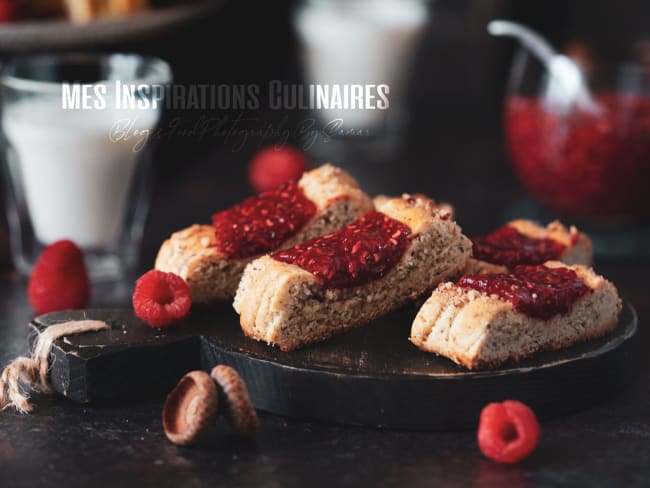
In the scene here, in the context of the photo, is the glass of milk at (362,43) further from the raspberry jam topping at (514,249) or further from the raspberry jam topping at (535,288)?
the raspberry jam topping at (535,288)

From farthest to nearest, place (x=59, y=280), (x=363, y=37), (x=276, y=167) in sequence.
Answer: (x=363, y=37), (x=276, y=167), (x=59, y=280)

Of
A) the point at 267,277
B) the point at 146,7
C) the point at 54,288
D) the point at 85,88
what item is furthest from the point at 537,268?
the point at 146,7

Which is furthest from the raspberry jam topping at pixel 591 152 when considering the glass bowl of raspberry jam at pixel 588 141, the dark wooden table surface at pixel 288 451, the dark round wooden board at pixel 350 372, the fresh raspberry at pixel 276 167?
the dark round wooden board at pixel 350 372

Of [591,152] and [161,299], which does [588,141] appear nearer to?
[591,152]

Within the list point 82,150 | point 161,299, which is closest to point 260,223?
point 161,299

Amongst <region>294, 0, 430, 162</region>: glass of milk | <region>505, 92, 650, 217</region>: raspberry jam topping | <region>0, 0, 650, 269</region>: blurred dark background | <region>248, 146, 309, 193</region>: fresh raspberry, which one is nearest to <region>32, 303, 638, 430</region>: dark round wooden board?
<region>0, 0, 650, 269</region>: blurred dark background
